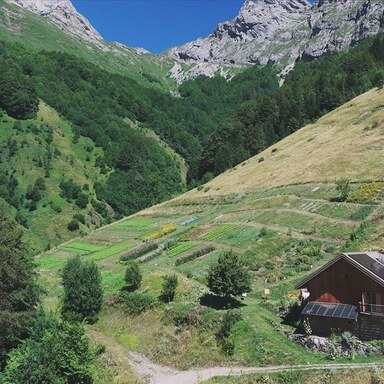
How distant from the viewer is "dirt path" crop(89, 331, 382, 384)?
31.1 m

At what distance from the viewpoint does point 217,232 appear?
6356 cm

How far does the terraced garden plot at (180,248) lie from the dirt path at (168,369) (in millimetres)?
19072

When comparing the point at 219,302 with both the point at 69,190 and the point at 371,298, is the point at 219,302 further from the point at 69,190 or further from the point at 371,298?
the point at 69,190

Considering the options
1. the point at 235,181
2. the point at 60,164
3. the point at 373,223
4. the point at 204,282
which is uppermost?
the point at 60,164

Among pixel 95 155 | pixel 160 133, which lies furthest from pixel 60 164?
pixel 160 133

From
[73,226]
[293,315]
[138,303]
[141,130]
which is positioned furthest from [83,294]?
[141,130]

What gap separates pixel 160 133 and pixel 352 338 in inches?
6760

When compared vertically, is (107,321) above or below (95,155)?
below

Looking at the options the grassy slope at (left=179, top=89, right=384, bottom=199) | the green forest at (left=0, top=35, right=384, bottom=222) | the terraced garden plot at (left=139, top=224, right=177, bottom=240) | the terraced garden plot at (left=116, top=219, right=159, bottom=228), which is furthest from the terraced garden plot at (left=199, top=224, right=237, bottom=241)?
the green forest at (left=0, top=35, right=384, bottom=222)

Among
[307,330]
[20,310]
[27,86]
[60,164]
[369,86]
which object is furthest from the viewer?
[27,86]

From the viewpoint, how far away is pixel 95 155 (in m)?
150

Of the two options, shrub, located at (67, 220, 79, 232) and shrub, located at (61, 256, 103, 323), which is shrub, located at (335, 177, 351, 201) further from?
shrub, located at (67, 220, 79, 232)

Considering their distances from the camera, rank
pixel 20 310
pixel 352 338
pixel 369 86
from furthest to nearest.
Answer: pixel 369 86 → pixel 20 310 → pixel 352 338

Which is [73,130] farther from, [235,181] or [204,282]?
[204,282]
